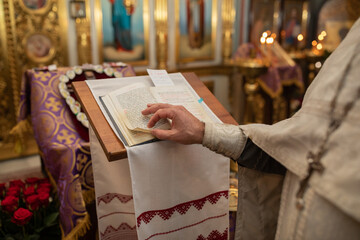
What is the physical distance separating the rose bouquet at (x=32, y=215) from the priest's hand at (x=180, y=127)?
99 cm

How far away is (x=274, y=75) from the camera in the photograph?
14.5 feet

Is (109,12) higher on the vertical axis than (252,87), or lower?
higher

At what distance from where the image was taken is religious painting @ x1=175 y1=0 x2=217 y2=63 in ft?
17.1

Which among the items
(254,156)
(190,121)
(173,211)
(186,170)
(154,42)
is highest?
(154,42)

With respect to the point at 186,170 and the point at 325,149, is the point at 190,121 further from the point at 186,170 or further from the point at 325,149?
the point at 325,149

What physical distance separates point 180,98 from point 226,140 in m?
0.43

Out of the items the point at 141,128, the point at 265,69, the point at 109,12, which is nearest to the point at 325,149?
the point at 141,128

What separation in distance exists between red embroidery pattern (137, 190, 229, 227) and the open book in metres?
0.30

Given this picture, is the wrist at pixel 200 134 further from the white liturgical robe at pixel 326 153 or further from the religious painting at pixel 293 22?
the religious painting at pixel 293 22

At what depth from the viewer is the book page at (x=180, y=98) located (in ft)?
4.73

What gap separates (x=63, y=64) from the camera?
14.0 ft

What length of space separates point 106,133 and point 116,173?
36 centimetres

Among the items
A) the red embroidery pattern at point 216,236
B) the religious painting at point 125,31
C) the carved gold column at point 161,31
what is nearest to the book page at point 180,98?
the red embroidery pattern at point 216,236

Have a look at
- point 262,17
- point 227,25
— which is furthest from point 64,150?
point 262,17
